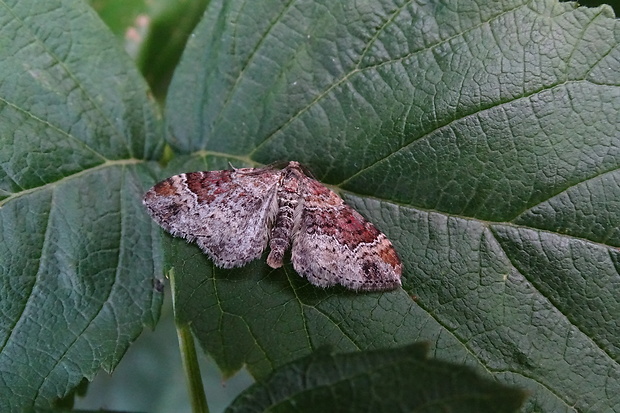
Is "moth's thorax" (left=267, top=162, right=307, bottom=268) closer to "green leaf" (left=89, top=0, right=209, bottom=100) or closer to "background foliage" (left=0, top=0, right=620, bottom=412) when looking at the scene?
"background foliage" (left=0, top=0, right=620, bottom=412)

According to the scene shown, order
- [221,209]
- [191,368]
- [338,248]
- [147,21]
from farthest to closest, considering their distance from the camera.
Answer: [147,21]
[221,209]
[338,248]
[191,368]

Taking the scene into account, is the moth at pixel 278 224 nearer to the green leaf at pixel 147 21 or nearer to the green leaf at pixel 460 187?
the green leaf at pixel 460 187

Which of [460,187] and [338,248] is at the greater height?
[460,187]

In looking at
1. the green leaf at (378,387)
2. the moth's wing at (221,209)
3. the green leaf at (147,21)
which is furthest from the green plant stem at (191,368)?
the green leaf at (147,21)

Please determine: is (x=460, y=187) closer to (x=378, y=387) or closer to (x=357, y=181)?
(x=357, y=181)

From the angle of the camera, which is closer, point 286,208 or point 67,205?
point 67,205

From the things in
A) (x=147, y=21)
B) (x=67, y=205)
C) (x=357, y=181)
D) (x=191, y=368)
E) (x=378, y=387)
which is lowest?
(x=191, y=368)

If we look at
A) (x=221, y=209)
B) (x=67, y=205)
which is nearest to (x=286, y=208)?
(x=221, y=209)

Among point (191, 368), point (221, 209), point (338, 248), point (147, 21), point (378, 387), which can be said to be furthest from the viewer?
point (147, 21)
